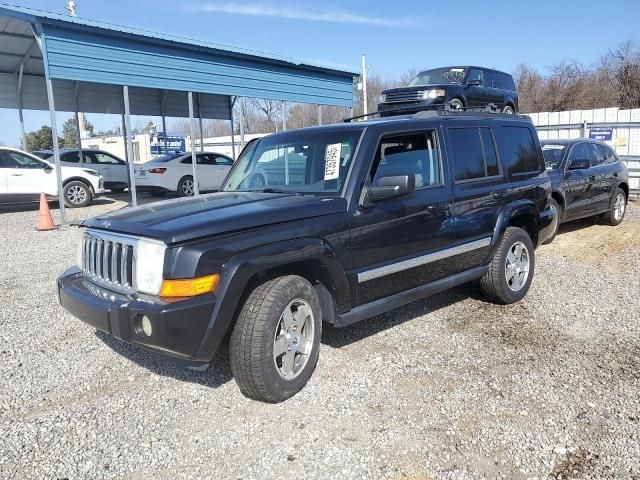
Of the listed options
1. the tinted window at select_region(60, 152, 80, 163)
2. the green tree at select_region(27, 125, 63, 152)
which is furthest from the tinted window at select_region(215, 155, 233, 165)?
the green tree at select_region(27, 125, 63, 152)

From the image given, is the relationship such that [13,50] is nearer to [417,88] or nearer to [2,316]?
[417,88]

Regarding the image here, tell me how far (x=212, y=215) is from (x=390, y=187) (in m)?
1.28

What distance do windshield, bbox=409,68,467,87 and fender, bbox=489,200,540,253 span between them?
8647 mm

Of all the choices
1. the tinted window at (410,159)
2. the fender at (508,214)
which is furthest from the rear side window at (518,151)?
the tinted window at (410,159)

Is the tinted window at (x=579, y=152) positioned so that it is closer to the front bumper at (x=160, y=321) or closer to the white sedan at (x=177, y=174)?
the front bumper at (x=160, y=321)

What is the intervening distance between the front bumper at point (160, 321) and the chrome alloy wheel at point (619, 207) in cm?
918

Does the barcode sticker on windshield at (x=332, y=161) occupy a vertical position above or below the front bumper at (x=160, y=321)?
above

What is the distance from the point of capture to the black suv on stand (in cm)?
822

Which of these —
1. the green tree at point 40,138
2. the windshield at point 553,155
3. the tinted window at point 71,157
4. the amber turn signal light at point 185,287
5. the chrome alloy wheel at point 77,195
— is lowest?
the amber turn signal light at point 185,287

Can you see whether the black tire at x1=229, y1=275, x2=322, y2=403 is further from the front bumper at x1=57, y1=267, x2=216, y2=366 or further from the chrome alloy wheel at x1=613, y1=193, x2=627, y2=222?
the chrome alloy wheel at x1=613, y1=193, x2=627, y2=222

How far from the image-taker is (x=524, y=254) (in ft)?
18.0

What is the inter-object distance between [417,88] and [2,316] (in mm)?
10534

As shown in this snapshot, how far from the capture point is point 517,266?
543 centimetres

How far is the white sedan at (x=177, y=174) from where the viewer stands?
15.6 metres
